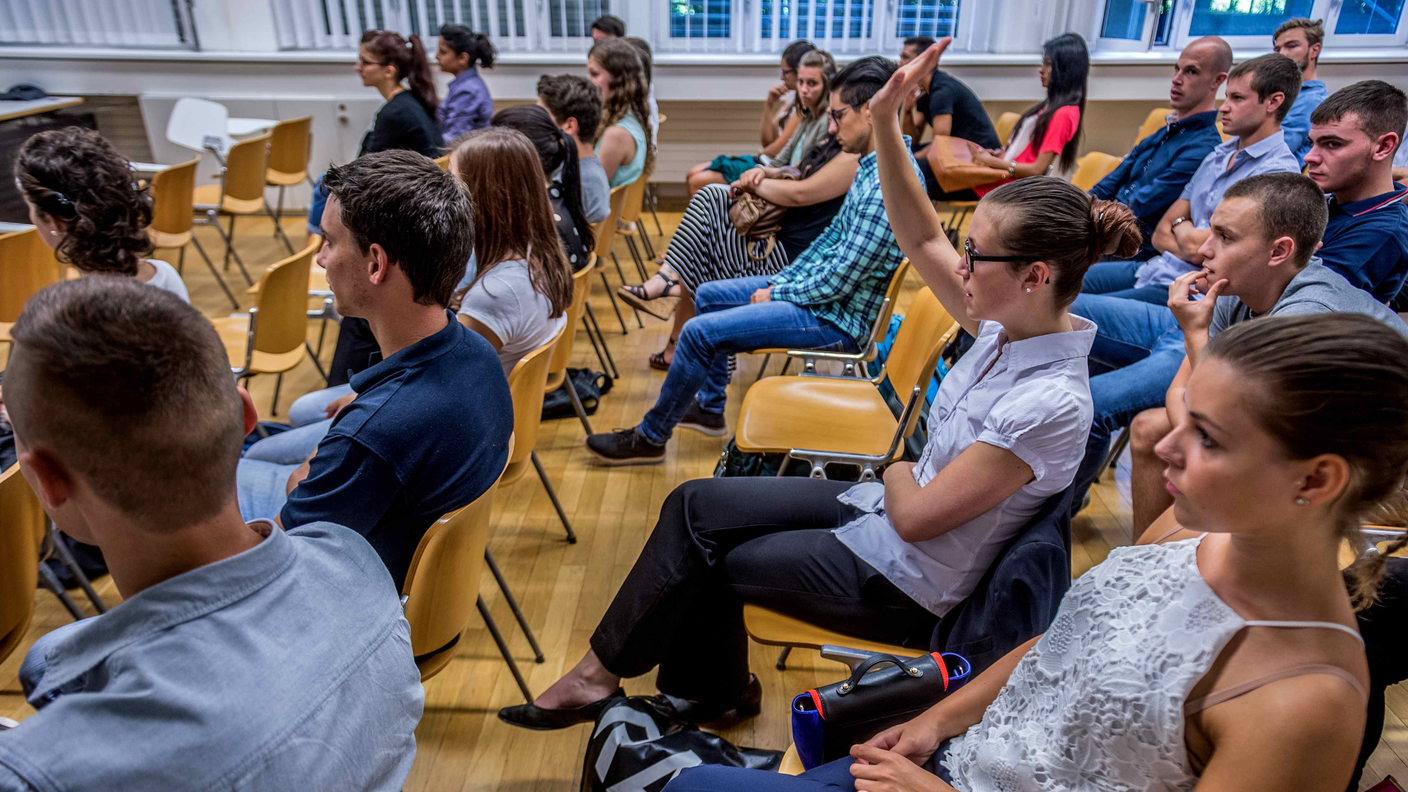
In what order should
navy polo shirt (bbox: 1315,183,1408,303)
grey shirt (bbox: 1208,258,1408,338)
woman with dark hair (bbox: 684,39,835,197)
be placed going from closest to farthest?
1. grey shirt (bbox: 1208,258,1408,338)
2. navy polo shirt (bbox: 1315,183,1408,303)
3. woman with dark hair (bbox: 684,39,835,197)

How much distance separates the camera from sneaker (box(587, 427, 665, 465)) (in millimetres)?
3021

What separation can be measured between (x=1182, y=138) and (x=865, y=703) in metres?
2.96

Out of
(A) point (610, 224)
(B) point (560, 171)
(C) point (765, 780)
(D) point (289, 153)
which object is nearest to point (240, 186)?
(D) point (289, 153)

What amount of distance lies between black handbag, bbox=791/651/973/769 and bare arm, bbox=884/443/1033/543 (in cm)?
23

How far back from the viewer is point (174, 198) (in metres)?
3.97

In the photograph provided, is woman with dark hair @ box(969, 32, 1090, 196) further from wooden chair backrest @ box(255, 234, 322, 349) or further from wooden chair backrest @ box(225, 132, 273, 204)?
wooden chair backrest @ box(225, 132, 273, 204)

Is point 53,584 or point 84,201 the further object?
point 84,201

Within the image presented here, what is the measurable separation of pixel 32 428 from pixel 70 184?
1.82m

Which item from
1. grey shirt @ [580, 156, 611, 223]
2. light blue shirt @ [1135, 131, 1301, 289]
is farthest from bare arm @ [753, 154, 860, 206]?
light blue shirt @ [1135, 131, 1301, 289]

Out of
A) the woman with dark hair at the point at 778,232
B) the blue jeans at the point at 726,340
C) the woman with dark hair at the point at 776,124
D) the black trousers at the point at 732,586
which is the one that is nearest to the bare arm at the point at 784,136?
Result: the woman with dark hair at the point at 776,124

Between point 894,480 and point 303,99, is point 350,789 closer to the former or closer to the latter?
point 894,480

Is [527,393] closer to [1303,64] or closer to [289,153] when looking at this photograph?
[289,153]

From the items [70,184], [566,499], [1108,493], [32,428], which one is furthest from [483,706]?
[1108,493]

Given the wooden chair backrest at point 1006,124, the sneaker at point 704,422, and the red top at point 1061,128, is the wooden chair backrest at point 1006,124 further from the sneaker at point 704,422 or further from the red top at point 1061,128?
the sneaker at point 704,422
